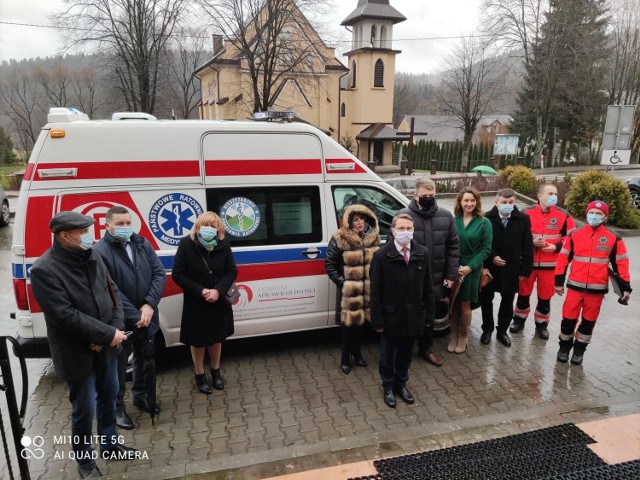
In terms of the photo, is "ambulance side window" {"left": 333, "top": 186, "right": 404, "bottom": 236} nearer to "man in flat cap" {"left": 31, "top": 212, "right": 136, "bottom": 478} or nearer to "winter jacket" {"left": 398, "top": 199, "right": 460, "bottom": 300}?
"winter jacket" {"left": 398, "top": 199, "right": 460, "bottom": 300}

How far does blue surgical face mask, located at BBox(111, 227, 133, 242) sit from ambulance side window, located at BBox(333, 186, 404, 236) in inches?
88.2

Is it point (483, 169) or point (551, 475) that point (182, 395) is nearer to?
point (551, 475)

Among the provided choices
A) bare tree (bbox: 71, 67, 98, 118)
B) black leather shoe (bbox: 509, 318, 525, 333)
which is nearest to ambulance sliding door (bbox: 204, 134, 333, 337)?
black leather shoe (bbox: 509, 318, 525, 333)

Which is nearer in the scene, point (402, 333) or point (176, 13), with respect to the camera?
point (402, 333)

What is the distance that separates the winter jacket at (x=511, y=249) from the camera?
17.1 ft

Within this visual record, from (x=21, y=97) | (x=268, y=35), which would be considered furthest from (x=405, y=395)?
(x=21, y=97)

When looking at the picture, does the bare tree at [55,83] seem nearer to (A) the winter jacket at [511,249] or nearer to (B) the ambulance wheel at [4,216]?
(B) the ambulance wheel at [4,216]

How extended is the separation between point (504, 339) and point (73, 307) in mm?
4759

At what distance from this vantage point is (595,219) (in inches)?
181

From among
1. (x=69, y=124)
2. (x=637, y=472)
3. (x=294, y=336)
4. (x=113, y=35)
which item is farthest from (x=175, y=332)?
(x=113, y=35)

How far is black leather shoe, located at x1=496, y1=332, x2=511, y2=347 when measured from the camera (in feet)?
18.0

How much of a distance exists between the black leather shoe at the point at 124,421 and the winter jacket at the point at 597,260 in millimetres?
4609

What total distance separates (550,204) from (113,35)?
24.3 m

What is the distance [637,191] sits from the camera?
14.1 m
